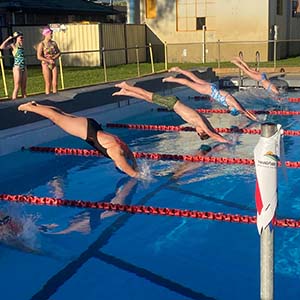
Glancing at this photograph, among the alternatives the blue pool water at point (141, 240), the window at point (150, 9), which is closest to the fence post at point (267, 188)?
the blue pool water at point (141, 240)

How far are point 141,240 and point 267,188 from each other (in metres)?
3.09

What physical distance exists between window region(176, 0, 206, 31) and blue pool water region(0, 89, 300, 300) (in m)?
18.9

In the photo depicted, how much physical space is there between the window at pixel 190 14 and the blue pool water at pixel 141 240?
18.9m

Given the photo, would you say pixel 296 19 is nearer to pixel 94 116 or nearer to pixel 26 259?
pixel 94 116

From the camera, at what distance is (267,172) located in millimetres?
2588

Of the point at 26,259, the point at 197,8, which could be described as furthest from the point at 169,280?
the point at 197,8

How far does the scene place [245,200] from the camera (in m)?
6.68

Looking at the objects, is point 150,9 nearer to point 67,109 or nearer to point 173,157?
point 67,109

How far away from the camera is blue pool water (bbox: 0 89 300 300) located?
14.7ft

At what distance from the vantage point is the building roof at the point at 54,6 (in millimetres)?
26719

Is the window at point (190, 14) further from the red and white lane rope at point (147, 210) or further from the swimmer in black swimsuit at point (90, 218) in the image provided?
the red and white lane rope at point (147, 210)

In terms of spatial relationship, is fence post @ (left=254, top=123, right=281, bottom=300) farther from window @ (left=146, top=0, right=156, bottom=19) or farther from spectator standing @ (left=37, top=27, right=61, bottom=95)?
window @ (left=146, top=0, right=156, bottom=19)

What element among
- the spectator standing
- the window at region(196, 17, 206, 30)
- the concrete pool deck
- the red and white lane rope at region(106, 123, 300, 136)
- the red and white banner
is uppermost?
the window at region(196, 17, 206, 30)

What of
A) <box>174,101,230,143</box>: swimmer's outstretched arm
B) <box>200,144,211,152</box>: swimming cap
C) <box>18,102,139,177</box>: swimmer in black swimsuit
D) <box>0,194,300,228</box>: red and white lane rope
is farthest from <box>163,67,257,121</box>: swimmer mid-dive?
<box>0,194,300,228</box>: red and white lane rope
